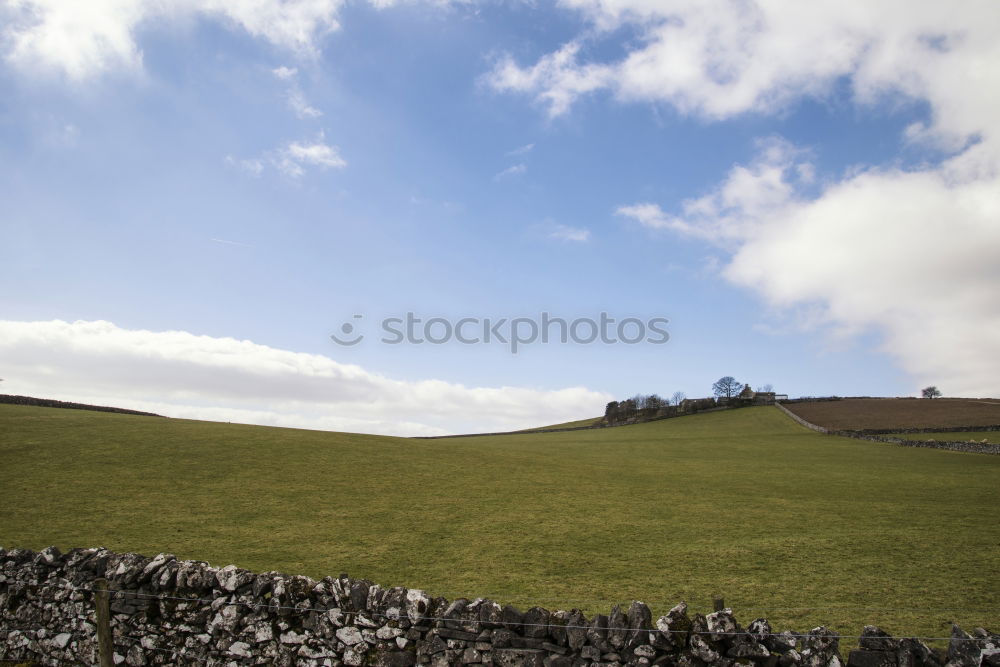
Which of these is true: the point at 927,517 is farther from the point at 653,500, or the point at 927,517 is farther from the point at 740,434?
the point at 740,434

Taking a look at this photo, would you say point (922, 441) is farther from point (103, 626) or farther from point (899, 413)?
point (103, 626)

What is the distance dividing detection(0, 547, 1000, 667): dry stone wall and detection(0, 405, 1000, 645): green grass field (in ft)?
14.7

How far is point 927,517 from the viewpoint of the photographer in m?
20.4

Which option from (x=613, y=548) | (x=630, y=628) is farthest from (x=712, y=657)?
(x=613, y=548)

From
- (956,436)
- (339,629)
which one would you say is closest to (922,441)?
(956,436)

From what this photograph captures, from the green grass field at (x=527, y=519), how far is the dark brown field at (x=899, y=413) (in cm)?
3736

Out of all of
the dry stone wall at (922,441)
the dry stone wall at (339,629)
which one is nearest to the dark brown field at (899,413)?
the dry stone wall at (922,441)

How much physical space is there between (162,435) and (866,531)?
33827mm

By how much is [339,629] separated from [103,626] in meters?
3.17

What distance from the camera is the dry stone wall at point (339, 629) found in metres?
6.18

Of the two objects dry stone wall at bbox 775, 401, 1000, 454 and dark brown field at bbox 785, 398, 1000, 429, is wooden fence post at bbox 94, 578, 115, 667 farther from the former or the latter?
dark brown field at bbox 785, 398, 1000, 429

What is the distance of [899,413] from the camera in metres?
80.9

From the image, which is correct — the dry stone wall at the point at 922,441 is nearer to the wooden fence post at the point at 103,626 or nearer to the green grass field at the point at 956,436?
the green grass field at the point at 956,436

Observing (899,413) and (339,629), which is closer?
(339,629)
